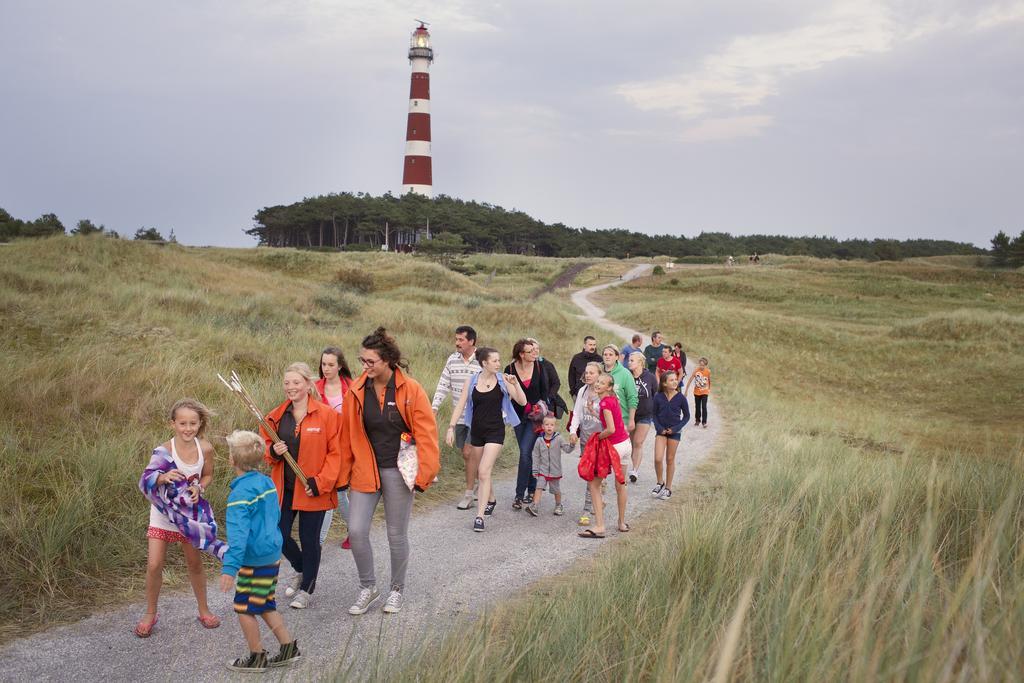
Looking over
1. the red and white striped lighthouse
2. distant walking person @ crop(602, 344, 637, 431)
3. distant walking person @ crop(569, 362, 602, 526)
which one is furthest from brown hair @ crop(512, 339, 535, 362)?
the red and white striped lighthouse

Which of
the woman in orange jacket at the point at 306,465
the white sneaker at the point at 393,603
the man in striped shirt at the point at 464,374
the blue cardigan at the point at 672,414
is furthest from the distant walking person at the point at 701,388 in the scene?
the woman in orange jacket at the point at 306,465

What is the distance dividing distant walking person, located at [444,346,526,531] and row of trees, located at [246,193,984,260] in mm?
76248

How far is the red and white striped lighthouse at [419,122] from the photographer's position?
8862 cm

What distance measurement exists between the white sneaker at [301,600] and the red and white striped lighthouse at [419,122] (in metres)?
87.1

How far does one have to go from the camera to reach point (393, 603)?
5.56m

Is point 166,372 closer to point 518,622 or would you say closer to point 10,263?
point 518,622

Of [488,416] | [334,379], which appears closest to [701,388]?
[488,416]

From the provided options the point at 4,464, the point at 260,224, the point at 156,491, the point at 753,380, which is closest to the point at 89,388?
the point at 4,464

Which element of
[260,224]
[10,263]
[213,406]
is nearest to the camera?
[213,406]

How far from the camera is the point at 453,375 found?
8.67 m

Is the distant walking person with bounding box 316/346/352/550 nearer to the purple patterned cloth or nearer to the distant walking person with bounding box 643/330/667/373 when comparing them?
the purple patterned cloth

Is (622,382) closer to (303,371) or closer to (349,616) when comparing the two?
(303,371)

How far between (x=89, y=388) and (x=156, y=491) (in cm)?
470

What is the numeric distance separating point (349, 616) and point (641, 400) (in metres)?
5.38
